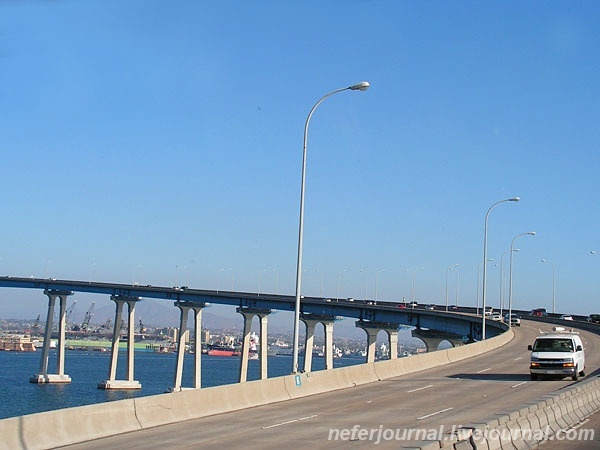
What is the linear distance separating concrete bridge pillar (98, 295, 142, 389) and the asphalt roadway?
96.7 meters

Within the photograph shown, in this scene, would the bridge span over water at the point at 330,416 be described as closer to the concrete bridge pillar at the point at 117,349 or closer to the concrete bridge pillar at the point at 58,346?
the concrete bridge pillar at the point at 117,349

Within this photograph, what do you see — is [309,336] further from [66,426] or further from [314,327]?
[66,426]

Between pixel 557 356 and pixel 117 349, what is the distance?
4309 inches

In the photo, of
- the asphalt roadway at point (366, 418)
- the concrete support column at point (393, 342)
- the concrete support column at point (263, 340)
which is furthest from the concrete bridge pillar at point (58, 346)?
the asphalt roadway at point (366, 418)

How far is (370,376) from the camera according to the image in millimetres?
36031

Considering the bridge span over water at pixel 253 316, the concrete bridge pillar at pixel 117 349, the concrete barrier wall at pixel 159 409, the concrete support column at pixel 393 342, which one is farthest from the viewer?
the concrete bridge pillar at pixel 117 349

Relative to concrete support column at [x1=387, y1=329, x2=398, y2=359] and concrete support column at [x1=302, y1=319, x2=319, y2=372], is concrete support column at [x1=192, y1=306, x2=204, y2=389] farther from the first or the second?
concrete support column at [x1=387, y1=329, x2=398, y2=359]

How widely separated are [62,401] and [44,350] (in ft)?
118

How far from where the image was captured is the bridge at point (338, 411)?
1781cm

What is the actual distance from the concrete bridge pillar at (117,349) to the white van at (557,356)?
99.9m

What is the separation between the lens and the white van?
116 ft

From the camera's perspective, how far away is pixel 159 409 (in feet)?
70.3

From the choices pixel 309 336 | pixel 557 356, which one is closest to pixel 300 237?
pixel 557 356

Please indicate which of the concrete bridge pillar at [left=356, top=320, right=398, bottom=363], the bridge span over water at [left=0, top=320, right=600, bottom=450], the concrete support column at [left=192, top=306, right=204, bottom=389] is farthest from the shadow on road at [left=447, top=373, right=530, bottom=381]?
the concrete support column at [left=192, top=306, right=204, bottom=389]
